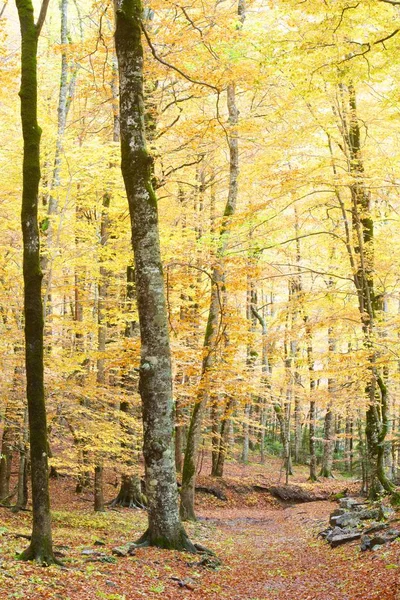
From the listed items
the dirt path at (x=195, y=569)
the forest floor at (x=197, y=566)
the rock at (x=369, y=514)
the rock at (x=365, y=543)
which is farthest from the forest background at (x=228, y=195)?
the rock at (x=365, y=543)

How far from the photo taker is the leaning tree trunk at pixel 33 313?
248 inches

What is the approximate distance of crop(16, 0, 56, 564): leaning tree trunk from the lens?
6305 mm

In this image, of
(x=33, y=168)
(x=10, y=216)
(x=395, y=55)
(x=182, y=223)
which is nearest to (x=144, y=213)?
(x=33, y=168)

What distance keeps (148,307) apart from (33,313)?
1773mm

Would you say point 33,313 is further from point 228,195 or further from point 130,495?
point 130,495

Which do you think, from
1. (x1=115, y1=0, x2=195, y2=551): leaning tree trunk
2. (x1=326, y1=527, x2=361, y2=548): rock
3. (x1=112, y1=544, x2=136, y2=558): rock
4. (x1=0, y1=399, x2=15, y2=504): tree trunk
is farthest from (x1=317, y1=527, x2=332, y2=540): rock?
(x1=0, y1=399, x2=15, y2=504): tree trunk

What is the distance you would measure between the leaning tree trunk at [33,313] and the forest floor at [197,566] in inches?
16.9

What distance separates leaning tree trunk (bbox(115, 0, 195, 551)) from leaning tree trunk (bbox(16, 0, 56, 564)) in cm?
137

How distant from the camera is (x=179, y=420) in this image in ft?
65.9

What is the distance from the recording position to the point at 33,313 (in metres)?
6.43

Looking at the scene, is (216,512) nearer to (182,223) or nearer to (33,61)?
(182,223)

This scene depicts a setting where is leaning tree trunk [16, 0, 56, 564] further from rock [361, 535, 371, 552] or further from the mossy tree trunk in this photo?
the mossy tree trunk

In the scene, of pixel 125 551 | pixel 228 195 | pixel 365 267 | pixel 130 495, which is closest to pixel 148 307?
pixel 125 551

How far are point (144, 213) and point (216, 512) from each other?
1390cm
